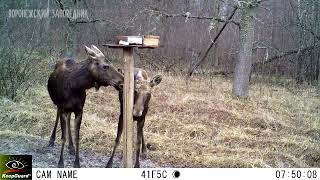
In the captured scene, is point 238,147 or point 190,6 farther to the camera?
point 190,6

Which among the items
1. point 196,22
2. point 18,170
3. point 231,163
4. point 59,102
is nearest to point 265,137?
point 231,163

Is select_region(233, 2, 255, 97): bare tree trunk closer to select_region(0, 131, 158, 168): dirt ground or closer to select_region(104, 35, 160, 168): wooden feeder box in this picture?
select_region(0, 131, 158, 168): dirt ground

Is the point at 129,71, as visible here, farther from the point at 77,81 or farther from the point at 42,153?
the point at 42,153

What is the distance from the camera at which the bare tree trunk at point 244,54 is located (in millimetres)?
6652

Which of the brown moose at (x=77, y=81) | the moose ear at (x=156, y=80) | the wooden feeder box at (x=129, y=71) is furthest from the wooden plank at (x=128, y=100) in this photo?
the moose ear at (x=156, y=80)

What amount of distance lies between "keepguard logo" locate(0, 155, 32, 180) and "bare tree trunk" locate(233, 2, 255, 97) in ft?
12.3

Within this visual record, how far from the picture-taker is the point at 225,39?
6.71 metres

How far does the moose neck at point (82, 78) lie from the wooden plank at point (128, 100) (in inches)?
18.4

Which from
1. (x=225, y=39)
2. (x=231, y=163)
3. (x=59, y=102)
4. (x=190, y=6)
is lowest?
(x=231, y=163)

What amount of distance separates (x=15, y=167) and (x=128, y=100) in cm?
96

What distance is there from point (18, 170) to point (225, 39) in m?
3.98

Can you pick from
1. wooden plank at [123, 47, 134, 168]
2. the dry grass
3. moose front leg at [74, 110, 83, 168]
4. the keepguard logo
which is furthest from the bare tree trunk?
the keepguard logo

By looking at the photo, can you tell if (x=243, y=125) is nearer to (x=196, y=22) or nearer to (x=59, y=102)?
(x=196, y=22)

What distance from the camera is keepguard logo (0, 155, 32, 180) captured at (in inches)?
133
